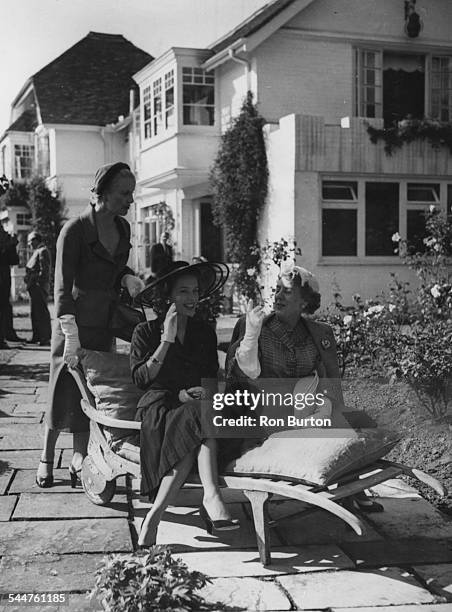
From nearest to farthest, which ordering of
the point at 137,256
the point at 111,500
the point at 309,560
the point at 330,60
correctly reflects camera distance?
the point at 309,560 → the point at 111,500 → the point at 330,60 → the point at 137,256

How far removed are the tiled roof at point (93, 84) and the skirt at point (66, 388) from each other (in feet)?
50.6

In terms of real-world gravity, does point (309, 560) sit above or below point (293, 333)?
below

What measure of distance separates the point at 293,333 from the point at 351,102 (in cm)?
1325

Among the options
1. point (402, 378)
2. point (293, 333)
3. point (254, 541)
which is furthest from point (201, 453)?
point (402, 378)

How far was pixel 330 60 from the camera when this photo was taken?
16266 millimetres

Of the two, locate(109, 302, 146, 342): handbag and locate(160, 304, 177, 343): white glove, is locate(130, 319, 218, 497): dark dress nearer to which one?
locate(160, 304, 177, 343): white glove

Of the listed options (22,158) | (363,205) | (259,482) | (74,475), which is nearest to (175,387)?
(259,482)

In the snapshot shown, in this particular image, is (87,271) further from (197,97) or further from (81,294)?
(197,97)

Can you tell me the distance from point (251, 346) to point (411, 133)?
12.3m

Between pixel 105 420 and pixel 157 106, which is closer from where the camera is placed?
pixel 105 420

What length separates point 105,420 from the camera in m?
4.21

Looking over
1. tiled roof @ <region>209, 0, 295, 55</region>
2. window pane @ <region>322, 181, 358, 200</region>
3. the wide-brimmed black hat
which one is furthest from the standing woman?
tiled roof @ <region>209, 0, 295, 55</region>

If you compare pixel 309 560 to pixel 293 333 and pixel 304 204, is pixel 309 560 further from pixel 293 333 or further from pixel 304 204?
pixel 304 204

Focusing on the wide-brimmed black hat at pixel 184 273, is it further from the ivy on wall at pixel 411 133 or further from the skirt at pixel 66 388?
the ivy on wall at pixel 411 133
